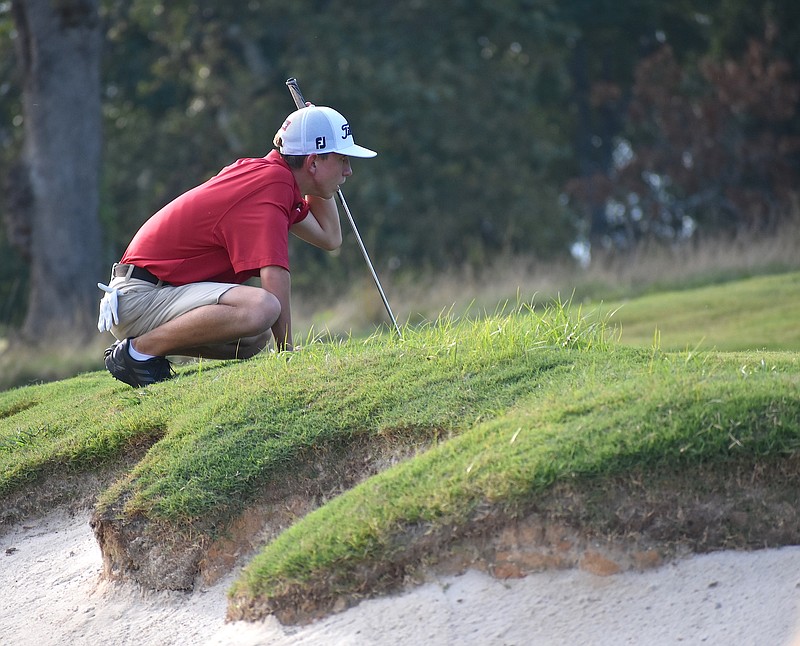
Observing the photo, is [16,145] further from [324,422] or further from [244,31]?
[324,422]

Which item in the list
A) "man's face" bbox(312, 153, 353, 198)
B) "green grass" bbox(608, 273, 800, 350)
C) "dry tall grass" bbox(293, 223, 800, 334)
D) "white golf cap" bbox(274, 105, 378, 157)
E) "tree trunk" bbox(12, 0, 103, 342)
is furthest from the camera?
"tree trunk" bbox(12, 0, 103, 342)

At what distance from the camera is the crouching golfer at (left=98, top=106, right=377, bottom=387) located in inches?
246

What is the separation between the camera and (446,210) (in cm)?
2564

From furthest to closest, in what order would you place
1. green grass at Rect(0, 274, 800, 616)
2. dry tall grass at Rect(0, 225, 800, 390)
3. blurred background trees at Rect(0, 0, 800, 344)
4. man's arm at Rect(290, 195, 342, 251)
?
blurred background trees at Rect(0, 0, 800, 344)
dry tall grass at Rect(0, 225, 800, 390)
man's arm at Rect(290, 195, 342, 251)
green grass at Rect(0, 274, 800, 616)

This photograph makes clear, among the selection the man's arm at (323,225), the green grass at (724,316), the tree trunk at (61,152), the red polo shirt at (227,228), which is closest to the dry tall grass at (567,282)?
the green grass at (724,316)

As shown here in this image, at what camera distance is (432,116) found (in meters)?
24.9

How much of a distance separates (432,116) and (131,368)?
1898 cm

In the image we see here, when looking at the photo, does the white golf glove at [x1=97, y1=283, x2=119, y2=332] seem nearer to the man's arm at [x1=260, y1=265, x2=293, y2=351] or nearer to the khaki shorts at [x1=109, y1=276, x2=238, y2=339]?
the khaki shorts at [x1=109, y1=276, x2=238, y2=339]

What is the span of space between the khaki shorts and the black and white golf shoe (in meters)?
0.15

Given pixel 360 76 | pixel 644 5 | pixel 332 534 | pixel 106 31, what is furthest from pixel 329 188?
pixel 644 5

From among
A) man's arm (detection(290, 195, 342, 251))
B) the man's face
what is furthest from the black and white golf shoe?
the man's face

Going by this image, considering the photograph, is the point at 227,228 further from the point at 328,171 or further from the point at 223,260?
the point at 328,171

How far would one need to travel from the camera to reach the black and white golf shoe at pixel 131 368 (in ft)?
21.8

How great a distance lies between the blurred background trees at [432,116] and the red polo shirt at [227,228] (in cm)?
1671
